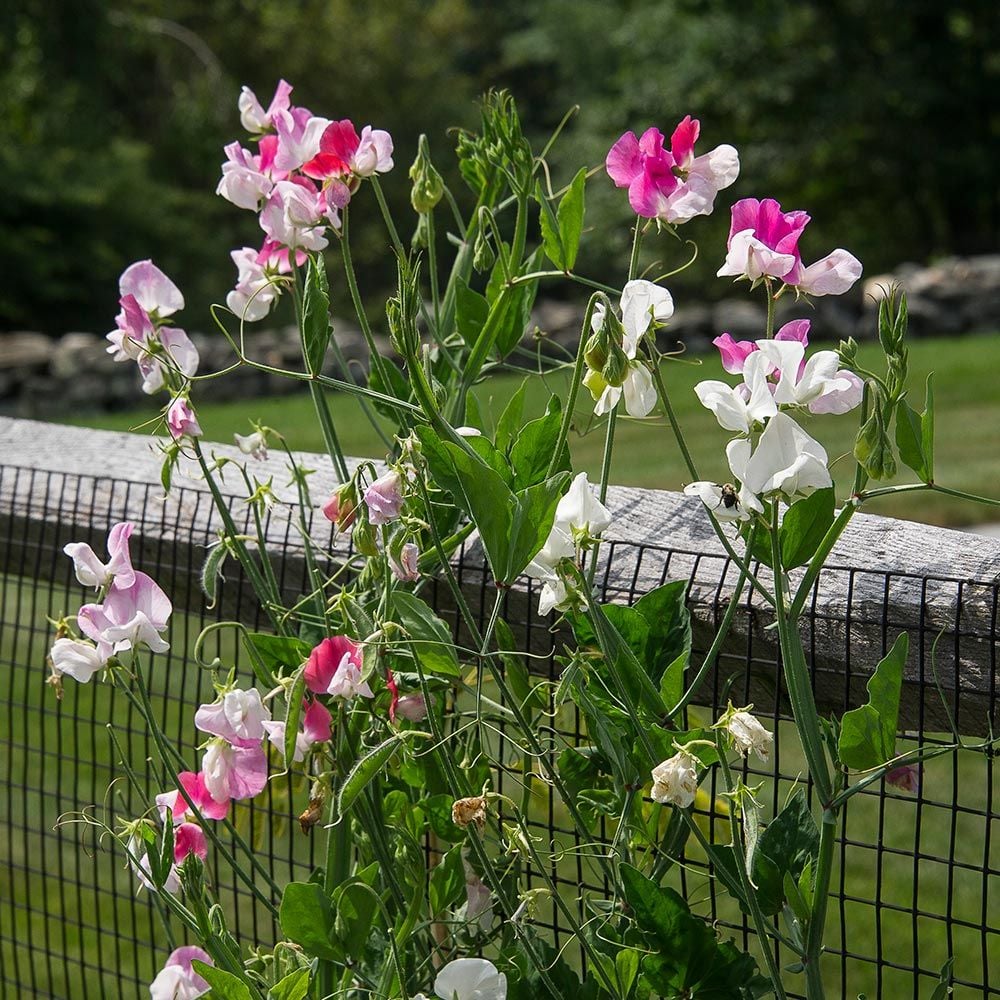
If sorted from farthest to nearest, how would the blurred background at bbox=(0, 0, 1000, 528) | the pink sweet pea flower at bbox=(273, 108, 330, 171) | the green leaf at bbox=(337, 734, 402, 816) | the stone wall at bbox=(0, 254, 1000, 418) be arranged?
the blurred background at bbox=(0, 0, 1000, 528)
the stone wall at bbox=(0, 254, 1000, 418)
the pink sweet pea flower at bbox=(273, 108, 330, 171)
the green leaf at bbox=(337, 734, 402, 816)

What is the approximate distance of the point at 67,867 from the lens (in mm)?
2867

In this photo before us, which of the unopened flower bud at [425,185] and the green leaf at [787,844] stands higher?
the unopened flower bud at [425,185]

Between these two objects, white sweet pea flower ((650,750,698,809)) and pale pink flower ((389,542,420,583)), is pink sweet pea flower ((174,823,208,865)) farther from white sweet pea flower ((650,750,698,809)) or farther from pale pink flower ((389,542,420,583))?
white sweet pea flower ((650,750,698,809))

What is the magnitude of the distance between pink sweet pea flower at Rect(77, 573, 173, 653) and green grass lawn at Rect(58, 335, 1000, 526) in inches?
114

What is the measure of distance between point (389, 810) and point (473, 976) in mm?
229

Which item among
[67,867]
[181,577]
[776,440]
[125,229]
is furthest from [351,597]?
[125,229]

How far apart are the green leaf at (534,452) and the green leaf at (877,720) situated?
255mm

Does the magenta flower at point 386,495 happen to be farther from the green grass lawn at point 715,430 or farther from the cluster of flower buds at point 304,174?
the green grass lawn at point 715,430

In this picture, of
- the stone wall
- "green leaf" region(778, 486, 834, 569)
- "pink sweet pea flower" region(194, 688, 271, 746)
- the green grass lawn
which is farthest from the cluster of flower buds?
the stone wall

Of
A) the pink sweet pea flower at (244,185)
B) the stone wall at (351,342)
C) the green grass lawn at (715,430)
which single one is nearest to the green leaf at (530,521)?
the pink sweet pea flower at (244,185)

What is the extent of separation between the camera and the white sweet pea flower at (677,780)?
84 centimetres

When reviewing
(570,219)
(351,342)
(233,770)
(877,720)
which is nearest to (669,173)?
(570,219)

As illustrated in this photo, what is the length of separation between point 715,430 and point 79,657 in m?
6.18

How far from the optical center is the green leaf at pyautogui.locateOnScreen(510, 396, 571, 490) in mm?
960
